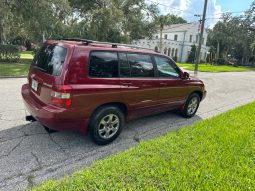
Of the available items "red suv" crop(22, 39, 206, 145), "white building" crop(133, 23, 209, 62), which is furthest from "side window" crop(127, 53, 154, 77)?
"white building" crop(133, 23, 209, 62)

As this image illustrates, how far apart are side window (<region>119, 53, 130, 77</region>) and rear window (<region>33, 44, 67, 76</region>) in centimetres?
105

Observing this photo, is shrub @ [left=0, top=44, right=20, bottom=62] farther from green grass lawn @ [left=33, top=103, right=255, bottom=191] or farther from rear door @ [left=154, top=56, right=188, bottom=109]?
green grass lawn @ [left=33, top=103, right=255, bottom=191]

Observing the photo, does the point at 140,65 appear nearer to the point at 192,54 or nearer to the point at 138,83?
the point at 138,83

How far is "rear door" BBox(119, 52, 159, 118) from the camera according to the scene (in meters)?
4.02

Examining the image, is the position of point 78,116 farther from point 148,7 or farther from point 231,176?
point 148,7

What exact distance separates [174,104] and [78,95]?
279 cm

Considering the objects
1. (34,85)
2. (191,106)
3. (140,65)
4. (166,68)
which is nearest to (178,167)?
(140,65)

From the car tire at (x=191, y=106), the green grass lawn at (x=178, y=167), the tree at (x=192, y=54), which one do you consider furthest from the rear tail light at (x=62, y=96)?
the tree at (x=192, y=54)

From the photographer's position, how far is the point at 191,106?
6.00 metres

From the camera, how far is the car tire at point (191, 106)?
582 cm

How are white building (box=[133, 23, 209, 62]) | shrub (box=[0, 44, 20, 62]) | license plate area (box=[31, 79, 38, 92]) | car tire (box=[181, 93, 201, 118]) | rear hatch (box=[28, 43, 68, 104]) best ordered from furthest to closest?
1. white building (box=[133, 23, 209, 62])
2. shrub (box=[0, 44, 20, 62])
3. car tire (box=[181, 93, 201, 118])
4. license plate area (box=[31, 79, 38, 92])
5. rear hatch (box=[28, 43, 68, 104])

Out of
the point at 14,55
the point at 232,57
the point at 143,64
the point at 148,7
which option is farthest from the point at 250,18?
the point at 143,64

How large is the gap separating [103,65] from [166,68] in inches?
73.1

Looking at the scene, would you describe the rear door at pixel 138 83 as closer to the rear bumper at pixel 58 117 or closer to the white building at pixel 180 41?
the rear bumper at pixel 58 117
